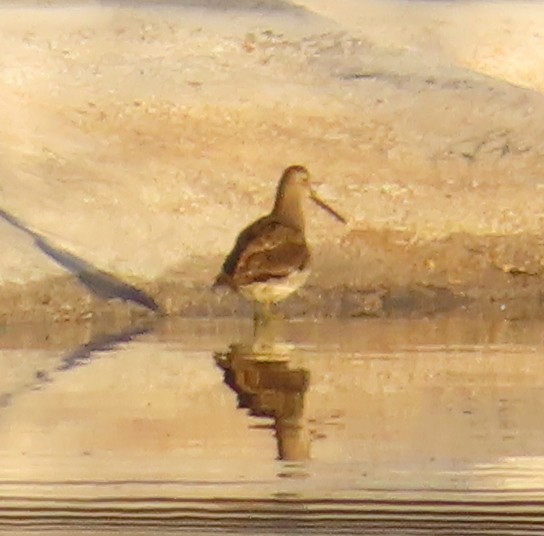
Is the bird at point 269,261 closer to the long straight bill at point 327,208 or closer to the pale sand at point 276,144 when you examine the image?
the pale sand at point 276,144

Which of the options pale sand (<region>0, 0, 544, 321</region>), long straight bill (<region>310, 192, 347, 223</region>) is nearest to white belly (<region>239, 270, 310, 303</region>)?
pale sand (<region>0, 0, 544, 321</region>)

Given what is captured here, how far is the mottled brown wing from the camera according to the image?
1492 cm

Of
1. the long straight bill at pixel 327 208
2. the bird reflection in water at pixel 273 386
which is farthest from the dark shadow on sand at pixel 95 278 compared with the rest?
the long straight bill at pixel 327 208

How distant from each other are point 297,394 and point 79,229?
5094mm

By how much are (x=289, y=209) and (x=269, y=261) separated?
1.04 metres

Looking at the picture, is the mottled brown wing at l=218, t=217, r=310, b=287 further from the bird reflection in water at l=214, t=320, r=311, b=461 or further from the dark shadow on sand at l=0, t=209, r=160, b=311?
the bird reflection in water at l=214, t=320, r=311, b=461

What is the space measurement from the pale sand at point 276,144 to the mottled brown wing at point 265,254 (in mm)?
423

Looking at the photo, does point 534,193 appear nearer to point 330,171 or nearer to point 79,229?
point 330,171

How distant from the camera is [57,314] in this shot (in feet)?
47.9

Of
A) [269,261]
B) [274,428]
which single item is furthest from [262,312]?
[274,428]

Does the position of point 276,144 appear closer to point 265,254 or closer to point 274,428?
point 265,254

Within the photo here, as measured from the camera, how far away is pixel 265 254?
49.9ft

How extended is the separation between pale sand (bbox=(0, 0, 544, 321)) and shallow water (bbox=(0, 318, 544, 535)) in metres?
1.11

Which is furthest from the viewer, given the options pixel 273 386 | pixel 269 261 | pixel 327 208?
pixel 327 208
